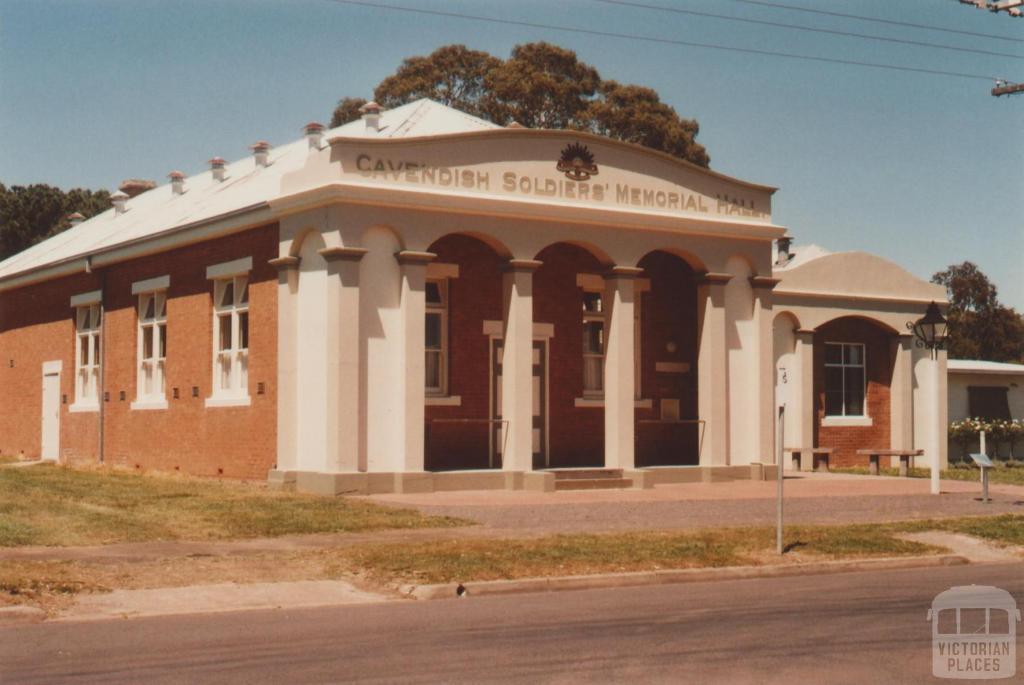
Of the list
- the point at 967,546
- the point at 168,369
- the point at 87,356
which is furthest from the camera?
the point at 87,356

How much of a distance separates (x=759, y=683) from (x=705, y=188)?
62.1 ft

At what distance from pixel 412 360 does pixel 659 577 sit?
9.37 m

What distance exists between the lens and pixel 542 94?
50.2 meters

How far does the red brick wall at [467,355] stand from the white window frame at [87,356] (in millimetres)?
10257

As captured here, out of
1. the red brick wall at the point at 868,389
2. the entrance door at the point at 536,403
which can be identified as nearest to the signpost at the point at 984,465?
the entrance door at the point at 536,403

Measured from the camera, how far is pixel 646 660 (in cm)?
886

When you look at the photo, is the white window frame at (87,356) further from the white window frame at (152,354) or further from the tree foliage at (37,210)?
the tree foliage at (37,210)

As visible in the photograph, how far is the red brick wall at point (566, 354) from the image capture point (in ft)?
87.2

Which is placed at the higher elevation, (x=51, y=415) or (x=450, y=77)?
(x=450, y=77)

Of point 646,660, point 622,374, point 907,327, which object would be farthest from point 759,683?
point 907,327

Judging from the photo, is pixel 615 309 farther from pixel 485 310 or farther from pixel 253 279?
pixel 253 279

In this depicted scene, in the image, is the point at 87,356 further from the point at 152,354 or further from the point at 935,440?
the point at 935,440

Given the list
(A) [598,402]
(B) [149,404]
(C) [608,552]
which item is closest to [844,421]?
(A) [598,402]

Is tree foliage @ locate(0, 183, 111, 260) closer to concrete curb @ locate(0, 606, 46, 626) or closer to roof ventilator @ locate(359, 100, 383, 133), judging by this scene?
roof ventilator @ locate(359, 100, 383, 133)
